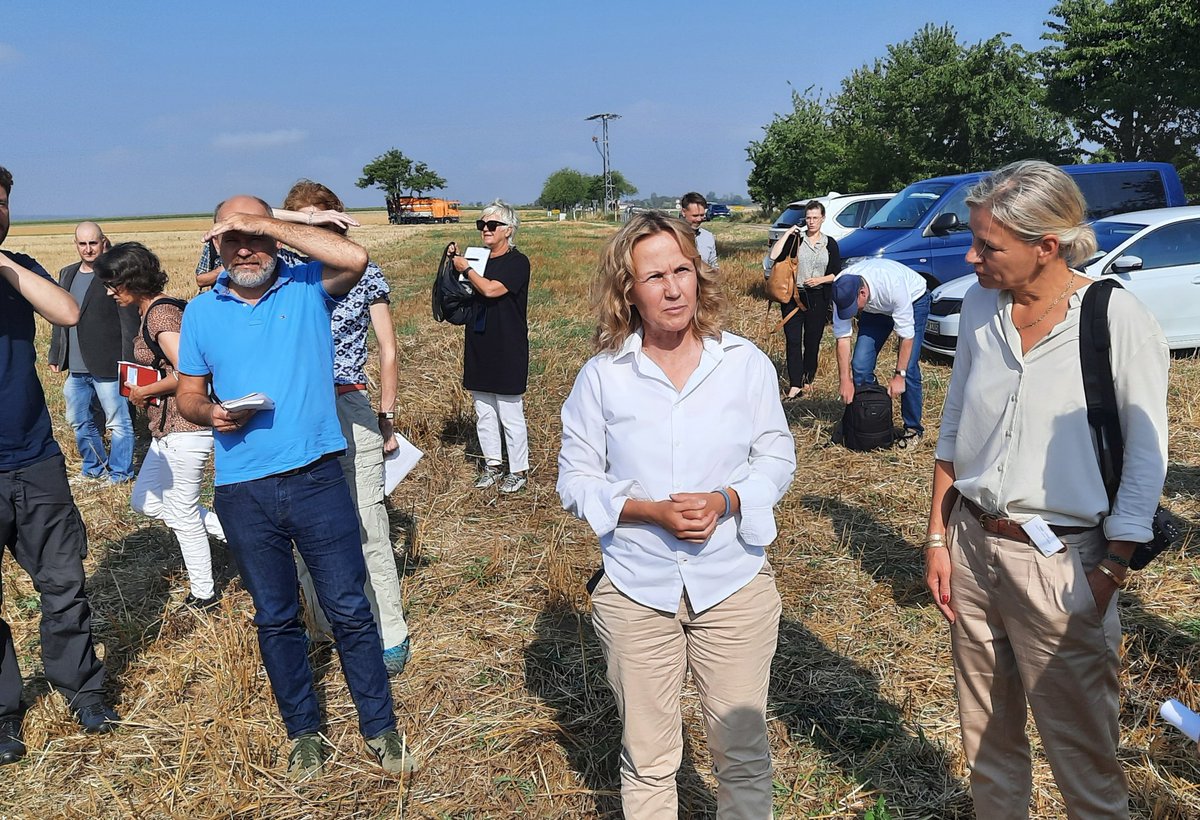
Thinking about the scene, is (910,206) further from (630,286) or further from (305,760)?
(305,760)

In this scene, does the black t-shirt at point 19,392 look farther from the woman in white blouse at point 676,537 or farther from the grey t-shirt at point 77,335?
the grey t-shirt at point 77,335

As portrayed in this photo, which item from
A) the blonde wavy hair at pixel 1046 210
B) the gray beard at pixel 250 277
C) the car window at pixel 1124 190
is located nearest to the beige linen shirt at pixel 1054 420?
the blonde wavy hair at pixel 1046 210

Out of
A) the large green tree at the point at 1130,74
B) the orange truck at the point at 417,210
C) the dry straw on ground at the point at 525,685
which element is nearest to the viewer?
the dry straw on ground at the point at 525,685

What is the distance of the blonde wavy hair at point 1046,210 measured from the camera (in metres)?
1.94

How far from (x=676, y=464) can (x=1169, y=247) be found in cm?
865

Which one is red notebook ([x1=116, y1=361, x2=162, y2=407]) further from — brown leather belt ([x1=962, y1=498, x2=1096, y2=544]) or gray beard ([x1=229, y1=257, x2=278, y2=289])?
brown leather belt ([x1=962, y1=498, x2=1096, y2=544])

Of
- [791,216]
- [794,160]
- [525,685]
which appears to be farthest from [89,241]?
[794,160]

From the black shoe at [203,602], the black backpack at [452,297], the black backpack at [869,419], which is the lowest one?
the black shoe at [203,602]

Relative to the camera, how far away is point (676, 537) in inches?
79.3

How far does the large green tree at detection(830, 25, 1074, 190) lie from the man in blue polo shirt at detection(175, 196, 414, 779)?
32062mm

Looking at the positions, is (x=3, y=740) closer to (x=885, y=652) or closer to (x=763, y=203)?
(x=885, y=652)

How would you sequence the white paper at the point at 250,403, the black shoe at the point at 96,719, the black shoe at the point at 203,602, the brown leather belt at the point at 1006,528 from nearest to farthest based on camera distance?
the brown leather belt at the point at 1006,528 → the white paper at the point at 250,403 → the black shoe at the point at 96,719 → the black shoe at the point at 203,602

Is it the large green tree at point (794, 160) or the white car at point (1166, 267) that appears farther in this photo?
the large green tree at point (794, 160)

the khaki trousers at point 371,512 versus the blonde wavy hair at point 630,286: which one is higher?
the blonde wavy hair at point 630,286
